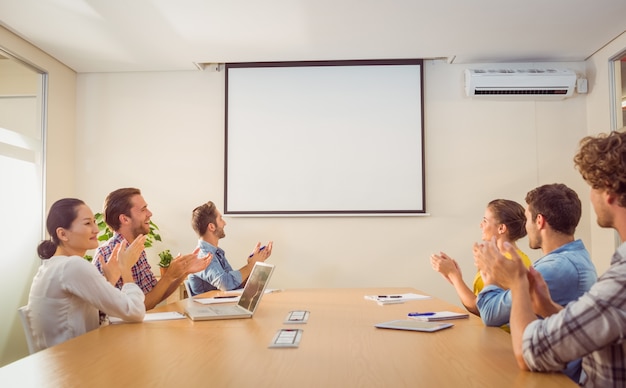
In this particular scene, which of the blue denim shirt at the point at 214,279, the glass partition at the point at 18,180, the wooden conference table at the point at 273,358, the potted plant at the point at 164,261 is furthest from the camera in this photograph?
the potted plant at the point at 164,261

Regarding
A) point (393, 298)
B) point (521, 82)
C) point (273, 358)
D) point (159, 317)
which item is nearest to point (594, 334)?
point (273, 358)

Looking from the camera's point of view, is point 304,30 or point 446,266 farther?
point 304,30

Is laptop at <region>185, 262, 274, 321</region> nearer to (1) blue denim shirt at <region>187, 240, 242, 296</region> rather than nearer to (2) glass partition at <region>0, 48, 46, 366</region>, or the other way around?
(1) blue denim shirt at <region>187, 240, 242, 296</region>

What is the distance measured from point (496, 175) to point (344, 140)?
4.72 ft

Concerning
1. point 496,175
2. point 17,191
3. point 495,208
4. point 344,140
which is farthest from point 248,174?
point 495,208

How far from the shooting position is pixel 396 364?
1576 millimetres

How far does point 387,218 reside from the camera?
5504mm

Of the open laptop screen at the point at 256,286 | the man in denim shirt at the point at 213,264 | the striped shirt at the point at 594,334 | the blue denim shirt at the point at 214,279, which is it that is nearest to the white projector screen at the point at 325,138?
the man in denim shirt at the point at 213,264

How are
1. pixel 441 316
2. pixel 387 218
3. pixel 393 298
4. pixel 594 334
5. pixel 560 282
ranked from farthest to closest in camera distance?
pixel 387 218 < pixel 393 298 < pixel 441 316 < pixel 560 282 < pixel 594 334

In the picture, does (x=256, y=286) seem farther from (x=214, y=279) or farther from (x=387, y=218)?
(x=387, y=218)

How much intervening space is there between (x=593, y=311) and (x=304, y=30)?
383 cm

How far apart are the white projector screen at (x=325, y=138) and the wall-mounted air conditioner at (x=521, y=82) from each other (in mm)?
501

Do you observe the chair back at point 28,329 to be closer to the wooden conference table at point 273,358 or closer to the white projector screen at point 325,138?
the wooden conference table at point 273,358

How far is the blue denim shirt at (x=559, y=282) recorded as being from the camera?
6.73 ft
